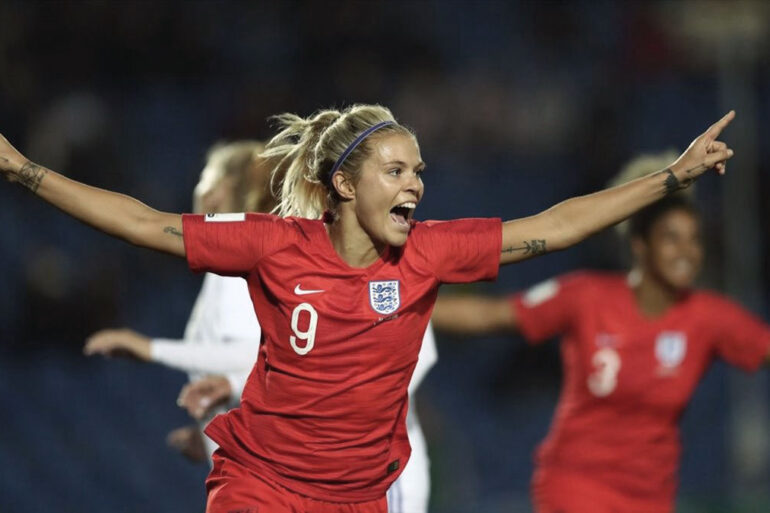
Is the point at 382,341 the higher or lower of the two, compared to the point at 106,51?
lower

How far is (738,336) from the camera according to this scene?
565 cm

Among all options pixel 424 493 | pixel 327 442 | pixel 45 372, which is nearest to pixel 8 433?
pixel 45 372

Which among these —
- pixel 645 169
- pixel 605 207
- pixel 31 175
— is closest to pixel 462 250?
pixel 605 207

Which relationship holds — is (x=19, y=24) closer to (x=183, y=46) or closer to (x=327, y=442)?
(x=183, y=46)

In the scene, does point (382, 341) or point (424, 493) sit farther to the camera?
point (424, 493)

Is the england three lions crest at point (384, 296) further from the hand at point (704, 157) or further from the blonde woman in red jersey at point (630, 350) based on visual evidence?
the blonde woman in red jersey at point (630, 350)

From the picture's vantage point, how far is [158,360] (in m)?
4.91

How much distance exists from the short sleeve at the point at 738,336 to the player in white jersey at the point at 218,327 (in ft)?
6.67

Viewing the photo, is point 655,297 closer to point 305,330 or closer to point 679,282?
point 679,282

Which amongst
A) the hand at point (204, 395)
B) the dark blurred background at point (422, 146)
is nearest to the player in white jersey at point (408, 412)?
the hand at point (204, 395)

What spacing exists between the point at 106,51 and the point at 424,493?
620 cm

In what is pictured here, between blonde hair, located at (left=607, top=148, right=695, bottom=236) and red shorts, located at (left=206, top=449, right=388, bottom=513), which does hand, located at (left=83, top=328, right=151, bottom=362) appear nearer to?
red shorts, located at (left=206, top=449, right=388, bottom=513)

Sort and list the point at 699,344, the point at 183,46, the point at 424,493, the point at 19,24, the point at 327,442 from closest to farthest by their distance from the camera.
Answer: the point at 327,442 < the point at 424,493 < the point at 699,344 < the point at 19,24 < the point at 183,46

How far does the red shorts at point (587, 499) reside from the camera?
17.4 feet
